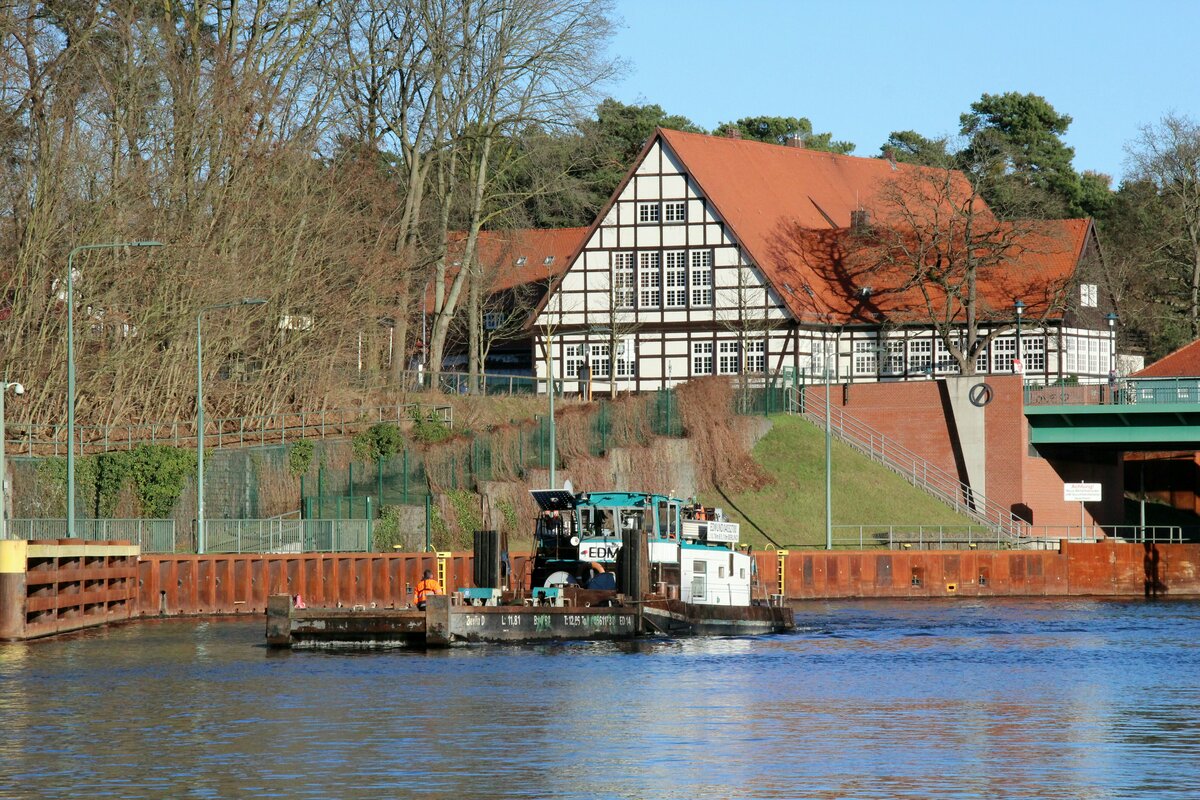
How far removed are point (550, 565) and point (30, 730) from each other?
21608 mm

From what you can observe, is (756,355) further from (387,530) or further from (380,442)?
(387,530)

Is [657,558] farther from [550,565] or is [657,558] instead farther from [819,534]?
[819,534]

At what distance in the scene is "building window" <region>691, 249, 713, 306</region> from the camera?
314 ft

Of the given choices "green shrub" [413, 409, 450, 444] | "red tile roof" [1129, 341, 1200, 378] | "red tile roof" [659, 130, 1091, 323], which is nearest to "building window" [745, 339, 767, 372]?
"red tile roof" [659, 130, 1091, 323]

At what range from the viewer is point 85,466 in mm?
65188

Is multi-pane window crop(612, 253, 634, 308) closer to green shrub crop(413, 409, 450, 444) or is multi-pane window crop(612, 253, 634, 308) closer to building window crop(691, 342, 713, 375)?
building window crop(691, 342, 713, 375)

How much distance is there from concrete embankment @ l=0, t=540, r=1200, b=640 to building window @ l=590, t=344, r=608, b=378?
89.5 ft

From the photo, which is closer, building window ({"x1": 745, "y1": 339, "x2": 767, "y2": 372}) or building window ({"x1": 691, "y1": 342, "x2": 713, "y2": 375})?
building window ({"x1": 745, "y1": 339, "x2": 767, "y2": 372})

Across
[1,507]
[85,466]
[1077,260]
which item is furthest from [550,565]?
[1077,260]

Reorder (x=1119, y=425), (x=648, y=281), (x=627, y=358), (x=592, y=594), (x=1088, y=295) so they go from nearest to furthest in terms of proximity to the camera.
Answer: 1. (x=592, y=594)
2. (x=1119, y=425)
3. (x=648, y=281)
4. (x=627, y=358)
5. (x=1088, y=295)

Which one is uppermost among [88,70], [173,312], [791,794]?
[88,70]

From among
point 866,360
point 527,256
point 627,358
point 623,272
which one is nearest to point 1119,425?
point 866,360

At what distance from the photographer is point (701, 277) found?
95.8 m

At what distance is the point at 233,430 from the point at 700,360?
→ 29837mm
